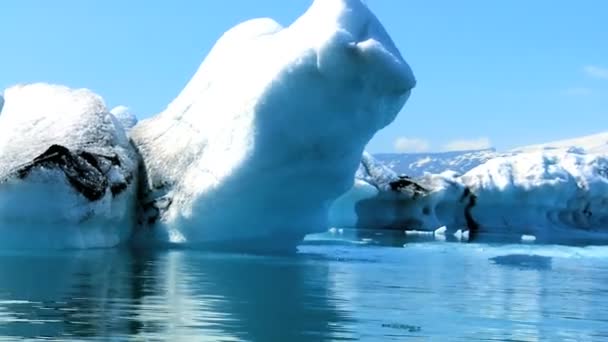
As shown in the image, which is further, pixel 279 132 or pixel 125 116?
pixel 125 116

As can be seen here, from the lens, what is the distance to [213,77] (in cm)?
1561

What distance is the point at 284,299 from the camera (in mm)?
8211

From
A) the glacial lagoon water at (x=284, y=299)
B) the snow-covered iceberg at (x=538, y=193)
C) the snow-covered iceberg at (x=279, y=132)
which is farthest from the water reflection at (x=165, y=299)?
the snow-covered iceberg at (x=538, y=193)

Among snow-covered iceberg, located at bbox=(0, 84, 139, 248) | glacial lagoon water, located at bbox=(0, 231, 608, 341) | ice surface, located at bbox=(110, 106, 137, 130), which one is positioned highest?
ice surface, located at bbox=(110, 106, 137, 130)

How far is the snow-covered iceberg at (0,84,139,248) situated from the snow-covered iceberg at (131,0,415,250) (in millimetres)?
777

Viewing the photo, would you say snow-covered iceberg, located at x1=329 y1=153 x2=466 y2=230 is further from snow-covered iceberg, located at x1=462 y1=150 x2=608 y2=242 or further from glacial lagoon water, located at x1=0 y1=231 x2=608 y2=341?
glacial lagoon water, located at x1=0 y1=231 x2=608 y2=341

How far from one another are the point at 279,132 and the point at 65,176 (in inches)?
123

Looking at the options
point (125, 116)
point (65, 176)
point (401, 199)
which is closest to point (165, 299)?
point (65, 176)

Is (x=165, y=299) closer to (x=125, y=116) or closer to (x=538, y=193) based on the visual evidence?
(x=125, y=116)

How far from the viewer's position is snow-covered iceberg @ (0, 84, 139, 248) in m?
13.0

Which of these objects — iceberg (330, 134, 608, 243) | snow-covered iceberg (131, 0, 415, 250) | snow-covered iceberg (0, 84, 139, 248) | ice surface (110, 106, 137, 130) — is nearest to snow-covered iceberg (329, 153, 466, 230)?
iceberg (330, 134, 608, 243)

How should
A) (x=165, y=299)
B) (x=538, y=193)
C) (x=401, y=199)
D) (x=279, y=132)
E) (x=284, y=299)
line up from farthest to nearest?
(x=538, y=193) < (x=401, y=199) < (x=279, y=132) < (x=284, y=299) < (x=165, y=299)

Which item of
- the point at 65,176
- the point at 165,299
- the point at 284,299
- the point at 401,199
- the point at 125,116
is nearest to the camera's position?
the point at 165,299

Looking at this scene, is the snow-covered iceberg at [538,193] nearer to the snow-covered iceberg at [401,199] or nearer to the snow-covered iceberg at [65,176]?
the snow-covered iceberg at [401,199]
